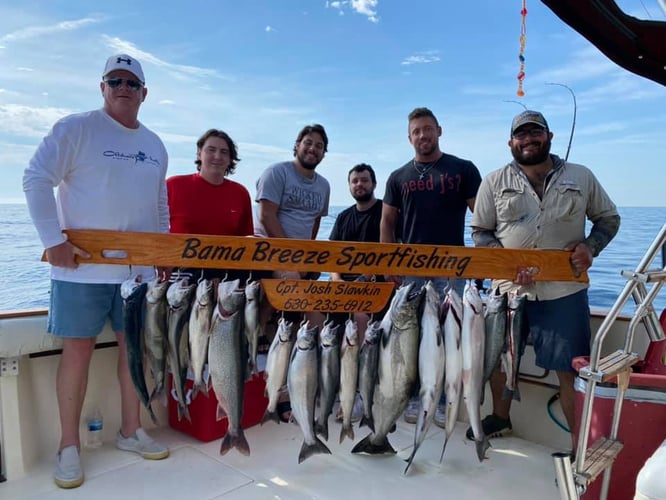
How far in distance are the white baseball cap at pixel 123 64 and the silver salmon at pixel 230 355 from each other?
133 centimetres

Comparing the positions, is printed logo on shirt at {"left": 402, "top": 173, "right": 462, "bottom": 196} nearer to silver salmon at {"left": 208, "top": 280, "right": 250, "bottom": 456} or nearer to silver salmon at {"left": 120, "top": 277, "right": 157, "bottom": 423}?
silver salmon at {"left": 208, "top": 280, "right": 250, "bottom": 456}

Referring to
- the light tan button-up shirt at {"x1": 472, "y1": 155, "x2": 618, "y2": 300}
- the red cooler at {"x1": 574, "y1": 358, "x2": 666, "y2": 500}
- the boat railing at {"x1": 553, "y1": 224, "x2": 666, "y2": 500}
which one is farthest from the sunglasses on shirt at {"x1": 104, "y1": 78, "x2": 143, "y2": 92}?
the red cooler at {"x1": 574, "y1": 358, "x2": 666, "y2": 500}

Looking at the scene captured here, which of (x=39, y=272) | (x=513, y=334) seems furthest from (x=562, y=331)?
(x=39, y=272)

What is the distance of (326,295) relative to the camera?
228 cm

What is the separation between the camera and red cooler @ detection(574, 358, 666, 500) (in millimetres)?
2100

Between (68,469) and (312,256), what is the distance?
67.5 inches

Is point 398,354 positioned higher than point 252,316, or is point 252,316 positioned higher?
point 252,316

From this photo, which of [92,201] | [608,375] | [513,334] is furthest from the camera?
[92,201]

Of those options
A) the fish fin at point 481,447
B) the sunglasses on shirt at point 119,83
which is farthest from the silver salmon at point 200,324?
the fish fin at point 481,447

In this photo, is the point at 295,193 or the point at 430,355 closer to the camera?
the point at 430,355

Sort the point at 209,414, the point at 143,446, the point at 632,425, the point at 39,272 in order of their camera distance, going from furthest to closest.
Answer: the point at 39,272 < the point at 209,414 < the point at 143,446 < the point at 632,425

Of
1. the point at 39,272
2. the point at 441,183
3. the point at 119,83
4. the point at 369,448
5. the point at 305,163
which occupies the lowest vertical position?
the point at 39,272

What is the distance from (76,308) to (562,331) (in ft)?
8.54

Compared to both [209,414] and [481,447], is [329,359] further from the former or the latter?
[209,414]
